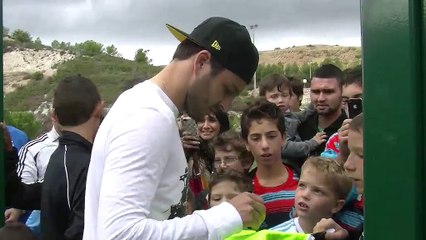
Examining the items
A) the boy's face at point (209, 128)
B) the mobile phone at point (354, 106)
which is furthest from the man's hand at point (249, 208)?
the boy's face at point (209, 128)

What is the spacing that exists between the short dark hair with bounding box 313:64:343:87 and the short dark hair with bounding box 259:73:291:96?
16.6 inches

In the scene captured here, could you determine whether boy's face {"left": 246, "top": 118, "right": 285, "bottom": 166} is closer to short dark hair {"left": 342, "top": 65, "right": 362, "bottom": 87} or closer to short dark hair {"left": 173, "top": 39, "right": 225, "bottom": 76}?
short dark hair {"left": 342, "top": 65, "right": 362, "bottom": 87}

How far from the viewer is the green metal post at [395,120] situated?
→ 0.89 m

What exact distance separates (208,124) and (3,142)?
71.1 inches

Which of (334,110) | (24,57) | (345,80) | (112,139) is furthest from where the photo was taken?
(24,57)

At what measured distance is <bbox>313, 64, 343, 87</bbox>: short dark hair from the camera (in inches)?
162

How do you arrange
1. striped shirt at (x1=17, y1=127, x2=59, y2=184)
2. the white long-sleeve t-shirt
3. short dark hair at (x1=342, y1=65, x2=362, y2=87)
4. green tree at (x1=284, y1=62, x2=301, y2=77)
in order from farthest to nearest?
green tree at (x1=284, y1=62, x2=301, y2=77)
striped shirt at (x1=17, y1=127, x2=59, y2=184)
short dark hair at (x1=342, y1=65, x2=362, y2=87)
the white long-sleeve t-shirt

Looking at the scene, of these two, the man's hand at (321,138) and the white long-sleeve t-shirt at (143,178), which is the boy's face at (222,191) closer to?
the man's hand at (321,138)

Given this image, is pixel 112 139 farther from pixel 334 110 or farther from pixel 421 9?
pixel 334 110

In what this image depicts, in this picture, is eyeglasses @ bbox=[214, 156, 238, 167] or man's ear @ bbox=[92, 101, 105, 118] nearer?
man's ear @ bbox=[92, 101, 105, 118]

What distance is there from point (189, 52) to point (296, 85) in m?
3.58

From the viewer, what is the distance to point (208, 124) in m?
4.36

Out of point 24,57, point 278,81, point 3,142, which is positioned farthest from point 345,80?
point 24,57

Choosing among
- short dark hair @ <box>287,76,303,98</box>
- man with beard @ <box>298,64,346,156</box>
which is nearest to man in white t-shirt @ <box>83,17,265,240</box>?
man with beard @ <box>298,64,346,156</box>
